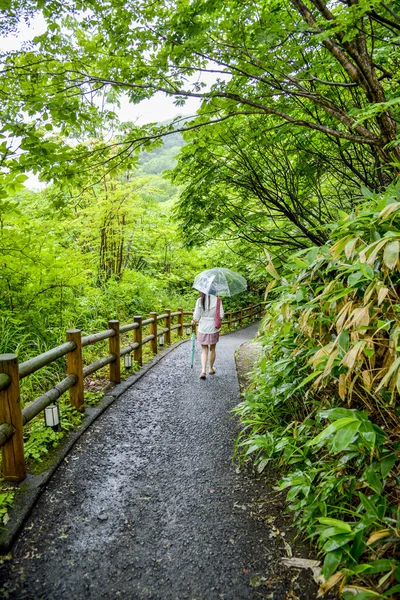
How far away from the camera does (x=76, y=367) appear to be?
3607mm

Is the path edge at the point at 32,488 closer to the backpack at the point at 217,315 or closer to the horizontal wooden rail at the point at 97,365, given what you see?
the horizontal wooden rail at the point at 97,365

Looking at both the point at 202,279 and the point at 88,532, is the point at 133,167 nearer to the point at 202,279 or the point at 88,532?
the point at 202,279

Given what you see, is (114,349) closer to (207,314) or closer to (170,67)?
(207,314)

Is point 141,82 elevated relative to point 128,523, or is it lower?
elevated

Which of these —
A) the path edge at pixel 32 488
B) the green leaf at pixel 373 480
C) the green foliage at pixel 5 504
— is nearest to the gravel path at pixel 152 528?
the path edge at pixel 32 488

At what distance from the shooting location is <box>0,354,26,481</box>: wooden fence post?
2377mm

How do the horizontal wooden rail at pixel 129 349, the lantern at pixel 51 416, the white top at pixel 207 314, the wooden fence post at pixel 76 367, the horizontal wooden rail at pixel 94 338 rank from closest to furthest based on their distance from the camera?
the lantern at pixel 51 416
the wooden fence post at pixel 76 367
the horizontal wooden rail at pixel 94 338
the horizontal wooden rail at pixel 129 349
the white top at pixel 207 314

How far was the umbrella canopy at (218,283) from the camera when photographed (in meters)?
5.55

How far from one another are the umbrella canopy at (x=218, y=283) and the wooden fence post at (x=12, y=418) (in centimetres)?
349

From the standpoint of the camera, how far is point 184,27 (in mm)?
2859

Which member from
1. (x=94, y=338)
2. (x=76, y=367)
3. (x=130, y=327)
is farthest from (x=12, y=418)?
(x=130, y=327)

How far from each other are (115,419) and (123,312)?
18.5 feet

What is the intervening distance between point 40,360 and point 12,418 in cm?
61

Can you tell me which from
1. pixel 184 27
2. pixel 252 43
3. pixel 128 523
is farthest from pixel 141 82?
pixel 128 523
